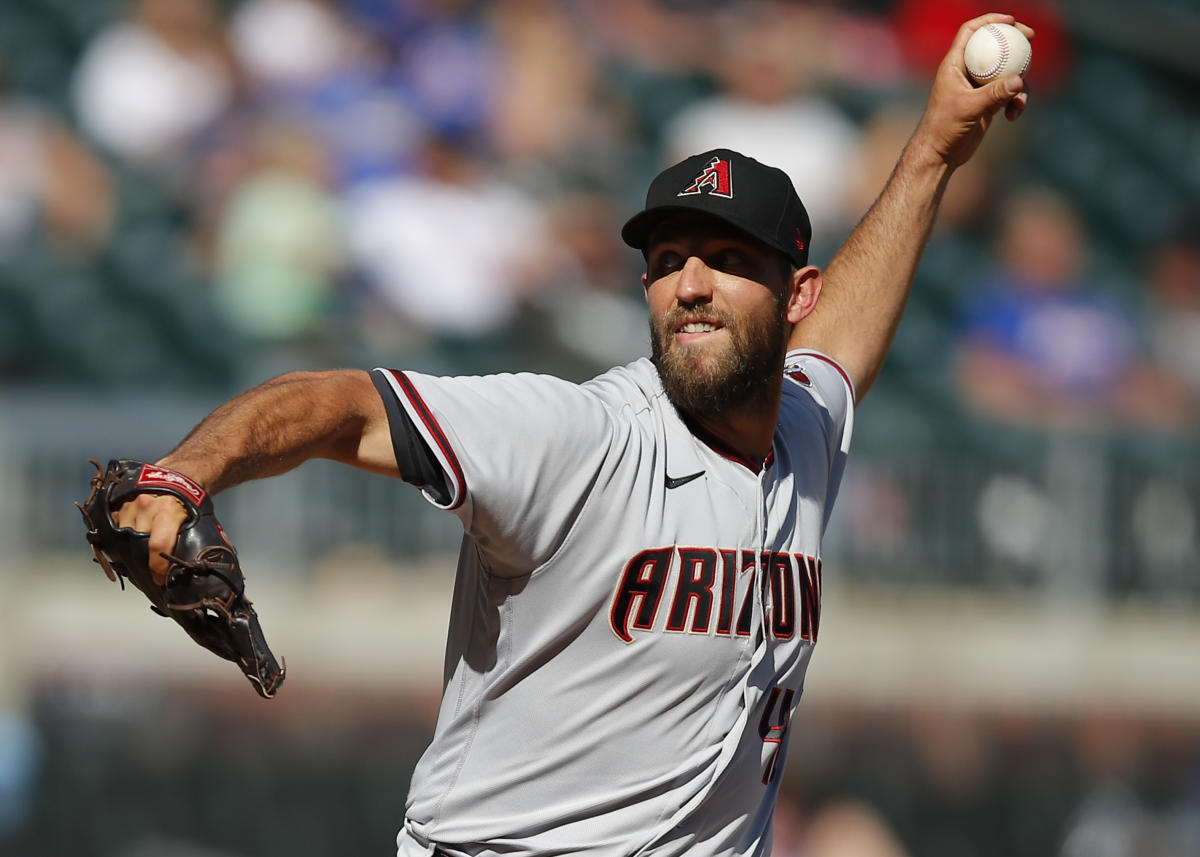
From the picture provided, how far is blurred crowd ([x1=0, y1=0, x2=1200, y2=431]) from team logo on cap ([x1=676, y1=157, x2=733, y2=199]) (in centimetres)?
406

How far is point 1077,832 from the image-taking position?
258 inches

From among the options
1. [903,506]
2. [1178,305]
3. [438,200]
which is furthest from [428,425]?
[1178,305]

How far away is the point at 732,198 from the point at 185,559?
3.95ft

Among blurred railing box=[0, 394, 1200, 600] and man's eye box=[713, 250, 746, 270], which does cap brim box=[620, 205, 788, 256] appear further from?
blurred railing box=[0, 394, 1200, 600]

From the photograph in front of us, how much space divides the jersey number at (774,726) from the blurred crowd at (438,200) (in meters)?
4.02

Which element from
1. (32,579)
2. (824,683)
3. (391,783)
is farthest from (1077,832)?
(32,579)

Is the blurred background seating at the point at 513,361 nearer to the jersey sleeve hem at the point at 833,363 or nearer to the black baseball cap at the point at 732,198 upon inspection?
the jersey sleeve hem at the point at 833,363

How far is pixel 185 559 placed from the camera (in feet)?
6.97

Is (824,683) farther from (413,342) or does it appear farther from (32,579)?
(32,579)

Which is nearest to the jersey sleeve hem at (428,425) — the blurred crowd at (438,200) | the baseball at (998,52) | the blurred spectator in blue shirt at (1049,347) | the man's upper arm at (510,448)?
the man's upper arm at (510,448)

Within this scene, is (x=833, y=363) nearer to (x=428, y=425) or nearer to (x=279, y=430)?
(x=428, y=425)

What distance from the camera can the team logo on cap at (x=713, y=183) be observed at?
2885 mm

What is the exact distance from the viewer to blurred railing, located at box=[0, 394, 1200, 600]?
6.19 m

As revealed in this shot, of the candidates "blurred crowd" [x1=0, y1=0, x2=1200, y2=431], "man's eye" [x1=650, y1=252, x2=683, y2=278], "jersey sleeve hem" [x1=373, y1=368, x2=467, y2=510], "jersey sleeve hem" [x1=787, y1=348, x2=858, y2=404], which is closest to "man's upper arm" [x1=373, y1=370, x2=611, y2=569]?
"jersey sleeve hem" [x1=373, y1=368, x2=467, y2=510]
